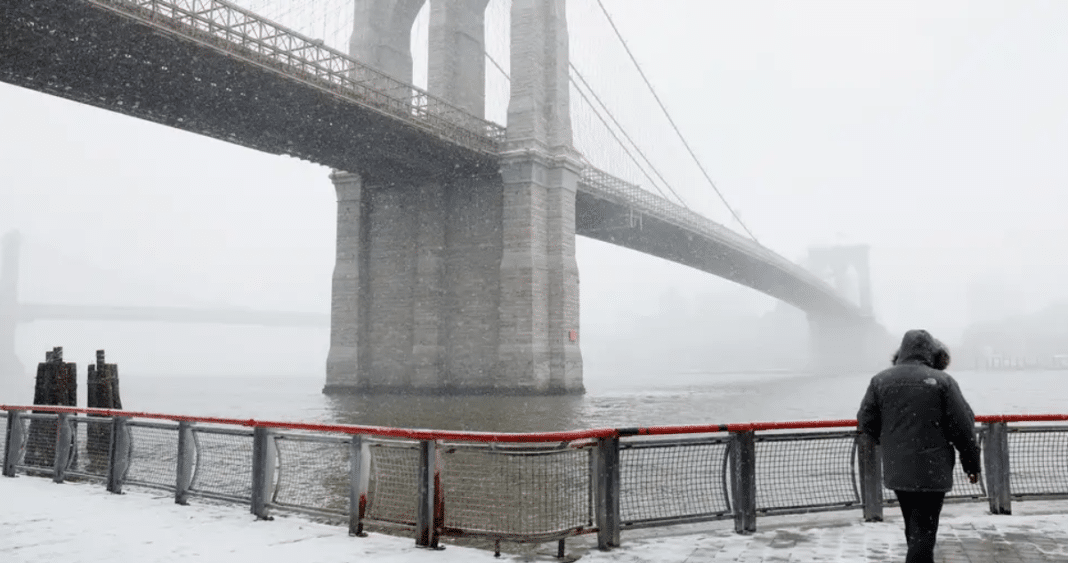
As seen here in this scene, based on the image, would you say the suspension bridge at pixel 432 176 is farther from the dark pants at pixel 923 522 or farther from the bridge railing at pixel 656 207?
the dark pants at pixel 923 522

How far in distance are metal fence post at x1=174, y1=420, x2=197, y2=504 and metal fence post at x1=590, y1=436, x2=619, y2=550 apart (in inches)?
157

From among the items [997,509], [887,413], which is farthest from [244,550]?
[997,509]

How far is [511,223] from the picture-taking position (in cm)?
3762

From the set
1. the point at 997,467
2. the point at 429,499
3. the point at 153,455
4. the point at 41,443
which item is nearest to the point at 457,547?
the point at 429,499

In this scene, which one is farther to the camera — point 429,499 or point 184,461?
point 184,461

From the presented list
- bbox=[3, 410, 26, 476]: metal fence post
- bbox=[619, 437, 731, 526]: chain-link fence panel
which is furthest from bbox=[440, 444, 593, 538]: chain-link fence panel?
bbox=[3, 410, 26, 476]: metal fence post

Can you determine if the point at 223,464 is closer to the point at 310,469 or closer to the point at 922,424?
the point at 310,469

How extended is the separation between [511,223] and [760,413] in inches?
584

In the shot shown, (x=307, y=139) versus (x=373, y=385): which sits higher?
(x=307, y=139)

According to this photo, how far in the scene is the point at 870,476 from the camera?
7.06m

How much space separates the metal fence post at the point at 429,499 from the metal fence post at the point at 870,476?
135 inches

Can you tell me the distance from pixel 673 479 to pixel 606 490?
802 mm

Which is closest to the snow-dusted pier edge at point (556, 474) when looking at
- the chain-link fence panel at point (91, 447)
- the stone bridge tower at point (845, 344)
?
the chain-link fence panel at point (91, 447)

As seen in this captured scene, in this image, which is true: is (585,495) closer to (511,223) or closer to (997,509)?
(997,509)
